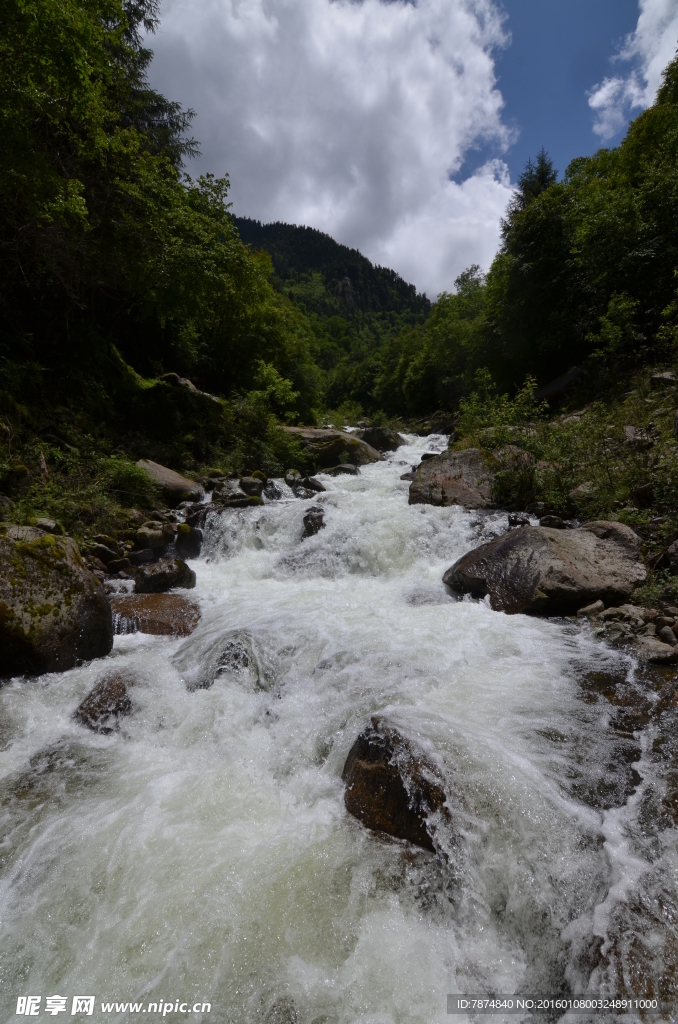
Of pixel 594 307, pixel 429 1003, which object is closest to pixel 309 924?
pixel 429 1003

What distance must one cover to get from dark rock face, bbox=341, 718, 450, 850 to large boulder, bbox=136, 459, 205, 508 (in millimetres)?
9922

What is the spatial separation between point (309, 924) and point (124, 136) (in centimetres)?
1790

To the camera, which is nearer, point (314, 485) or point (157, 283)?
point (157, 283)

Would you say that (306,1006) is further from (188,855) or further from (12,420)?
(12,420)

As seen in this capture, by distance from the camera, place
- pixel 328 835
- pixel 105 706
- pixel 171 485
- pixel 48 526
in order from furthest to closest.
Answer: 1. pixel 171 485
2. pixel 48 526
3. pixel 105 706
4. pixel 328 835

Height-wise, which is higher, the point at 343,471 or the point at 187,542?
the point at 343,471

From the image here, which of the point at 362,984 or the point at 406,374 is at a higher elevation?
the point at 406,374

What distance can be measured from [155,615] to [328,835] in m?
4.69

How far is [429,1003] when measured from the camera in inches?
87.7

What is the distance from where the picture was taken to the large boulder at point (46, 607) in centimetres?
511

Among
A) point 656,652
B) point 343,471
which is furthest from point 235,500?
point 656,652

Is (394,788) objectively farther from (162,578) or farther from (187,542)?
(187,542)

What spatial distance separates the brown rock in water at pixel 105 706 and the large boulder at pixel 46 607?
2.78 feet

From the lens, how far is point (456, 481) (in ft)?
37.9
